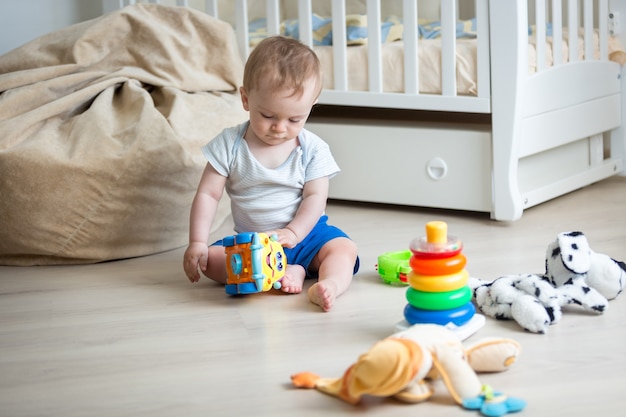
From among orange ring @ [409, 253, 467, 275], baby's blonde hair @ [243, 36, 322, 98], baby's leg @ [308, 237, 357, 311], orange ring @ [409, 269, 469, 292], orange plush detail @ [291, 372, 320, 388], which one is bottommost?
orange plush detail @ [291, 372, 320, 388]

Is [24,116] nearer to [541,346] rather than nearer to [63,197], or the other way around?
[63,197]

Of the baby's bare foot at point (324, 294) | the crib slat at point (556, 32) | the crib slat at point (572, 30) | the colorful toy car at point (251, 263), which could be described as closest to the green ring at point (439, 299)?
the baby's bare foot at point (324, 294)

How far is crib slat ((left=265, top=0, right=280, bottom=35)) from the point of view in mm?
2441

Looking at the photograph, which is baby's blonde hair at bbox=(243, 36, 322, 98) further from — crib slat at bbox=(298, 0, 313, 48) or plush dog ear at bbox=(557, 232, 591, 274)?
crib slat at bbox=(298, 0, 313, 48)

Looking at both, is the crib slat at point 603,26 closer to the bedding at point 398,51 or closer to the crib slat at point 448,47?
the bedding at point 398,51

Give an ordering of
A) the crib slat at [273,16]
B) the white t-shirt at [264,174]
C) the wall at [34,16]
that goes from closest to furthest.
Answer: the white t-shirt at [264,174] → the crib slat at [273,16] → the wall at [34,16]

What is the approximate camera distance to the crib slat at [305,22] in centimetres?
238

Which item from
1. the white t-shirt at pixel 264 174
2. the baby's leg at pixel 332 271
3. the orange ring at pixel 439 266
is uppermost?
the white t-shirt at pixel 264 174

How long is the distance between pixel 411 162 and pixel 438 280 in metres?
1.04

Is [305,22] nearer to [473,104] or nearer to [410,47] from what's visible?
[410,47]

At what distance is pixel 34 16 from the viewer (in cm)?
289

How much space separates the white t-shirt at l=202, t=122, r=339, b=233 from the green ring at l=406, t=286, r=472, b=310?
1.68 ft

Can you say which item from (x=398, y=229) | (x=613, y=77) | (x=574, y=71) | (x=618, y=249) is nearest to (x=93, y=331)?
(x=398, y=229)

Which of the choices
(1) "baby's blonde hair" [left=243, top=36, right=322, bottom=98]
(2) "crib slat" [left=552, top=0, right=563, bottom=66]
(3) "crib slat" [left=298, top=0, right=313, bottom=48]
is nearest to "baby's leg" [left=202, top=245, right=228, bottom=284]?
(1) "baby's blonde hair" [left=243, top=36, right=322, bottom=98]
